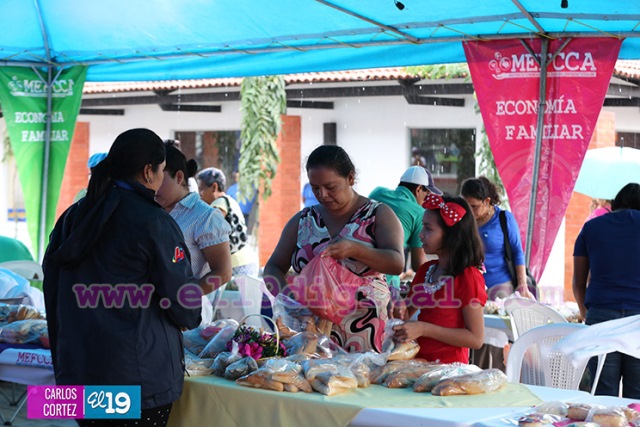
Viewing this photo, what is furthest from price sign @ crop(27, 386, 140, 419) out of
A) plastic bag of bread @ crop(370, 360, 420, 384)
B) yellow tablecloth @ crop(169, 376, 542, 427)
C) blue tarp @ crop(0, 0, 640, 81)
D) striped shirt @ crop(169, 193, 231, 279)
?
blue tarp @ crop(0, 0, 640, 81)

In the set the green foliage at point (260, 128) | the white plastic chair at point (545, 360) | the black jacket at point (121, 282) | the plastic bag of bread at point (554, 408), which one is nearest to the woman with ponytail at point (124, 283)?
the black jacket at point (121, 282)

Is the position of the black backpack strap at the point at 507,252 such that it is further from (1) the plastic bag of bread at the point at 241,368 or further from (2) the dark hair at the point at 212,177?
(1) the plastic bag of bread at the point at 241,368

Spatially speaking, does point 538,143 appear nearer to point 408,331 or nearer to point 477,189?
point 477,189

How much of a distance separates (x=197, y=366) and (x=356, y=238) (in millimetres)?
835

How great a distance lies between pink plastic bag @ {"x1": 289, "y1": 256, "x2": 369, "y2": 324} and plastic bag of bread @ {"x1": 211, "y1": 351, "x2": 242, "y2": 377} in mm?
404

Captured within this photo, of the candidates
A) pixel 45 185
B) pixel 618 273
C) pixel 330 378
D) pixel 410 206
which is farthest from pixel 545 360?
pixel 45 185

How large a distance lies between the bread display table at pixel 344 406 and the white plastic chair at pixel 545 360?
0.80 metres

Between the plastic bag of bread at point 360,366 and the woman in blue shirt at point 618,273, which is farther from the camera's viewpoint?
the woman in blue shirt at point 618,273

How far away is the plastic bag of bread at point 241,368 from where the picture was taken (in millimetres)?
3246

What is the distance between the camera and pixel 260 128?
11.9m

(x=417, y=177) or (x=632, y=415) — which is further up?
(x=417, y=177)

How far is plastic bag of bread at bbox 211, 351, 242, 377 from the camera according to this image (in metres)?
3.36

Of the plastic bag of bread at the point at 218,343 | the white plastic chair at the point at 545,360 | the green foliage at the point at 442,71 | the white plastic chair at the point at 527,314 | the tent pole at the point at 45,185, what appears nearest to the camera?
the plastic bag of bread at the point at 218,343

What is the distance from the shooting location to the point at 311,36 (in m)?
6.93
